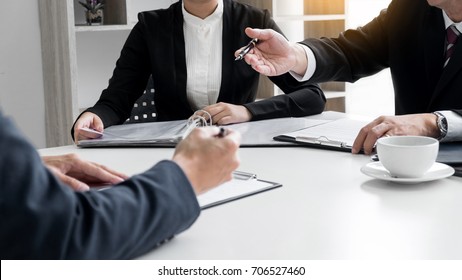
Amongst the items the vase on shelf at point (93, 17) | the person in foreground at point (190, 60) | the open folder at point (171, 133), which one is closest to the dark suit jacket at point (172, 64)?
the person in foreground at point (190, 60)

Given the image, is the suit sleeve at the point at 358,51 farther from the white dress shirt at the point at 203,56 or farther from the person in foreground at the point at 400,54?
the white dress shirt at the point at 203,56

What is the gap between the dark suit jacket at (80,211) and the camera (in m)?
0.78

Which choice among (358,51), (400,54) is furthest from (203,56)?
(400,54)

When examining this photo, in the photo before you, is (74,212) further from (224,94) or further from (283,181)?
(224,94)

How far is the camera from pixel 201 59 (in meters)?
2.48

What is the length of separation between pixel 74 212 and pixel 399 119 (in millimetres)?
997

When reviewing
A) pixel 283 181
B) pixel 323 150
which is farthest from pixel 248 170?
pixel 323 150

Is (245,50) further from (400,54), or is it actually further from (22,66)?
(22,66)

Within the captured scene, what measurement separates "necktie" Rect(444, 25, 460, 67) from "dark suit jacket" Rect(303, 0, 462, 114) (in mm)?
16

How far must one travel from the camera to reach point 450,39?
6.51ft

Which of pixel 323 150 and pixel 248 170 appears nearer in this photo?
pixel 248 170

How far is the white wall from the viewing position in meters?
2.93

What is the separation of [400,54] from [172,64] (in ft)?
2.59

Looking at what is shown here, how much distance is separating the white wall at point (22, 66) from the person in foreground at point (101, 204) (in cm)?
212
